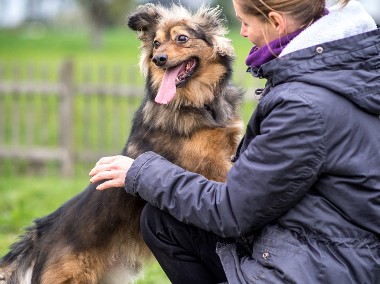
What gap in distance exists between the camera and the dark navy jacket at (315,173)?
234 centimetres

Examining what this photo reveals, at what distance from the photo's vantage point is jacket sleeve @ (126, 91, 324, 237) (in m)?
2.32

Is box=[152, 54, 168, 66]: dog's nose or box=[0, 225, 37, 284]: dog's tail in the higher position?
box=[152, 54, 168, 66]: dog's nose

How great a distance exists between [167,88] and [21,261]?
133 cm

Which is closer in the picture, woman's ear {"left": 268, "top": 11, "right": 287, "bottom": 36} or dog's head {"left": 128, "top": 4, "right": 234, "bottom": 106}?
woman's ear {"left": 268, "top": 11, "right": 287, "bottom": 36}

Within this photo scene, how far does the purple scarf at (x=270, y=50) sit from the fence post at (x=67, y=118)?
7150mm

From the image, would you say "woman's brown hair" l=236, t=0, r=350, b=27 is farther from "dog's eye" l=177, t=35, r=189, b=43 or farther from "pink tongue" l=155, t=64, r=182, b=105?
"dog's eye" l=177, t=35, r=189, b=43

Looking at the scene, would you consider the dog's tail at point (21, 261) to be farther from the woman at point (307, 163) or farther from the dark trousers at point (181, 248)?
the woman at point (307, 163)

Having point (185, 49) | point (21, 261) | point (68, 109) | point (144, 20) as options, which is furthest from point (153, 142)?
point (68, 109)

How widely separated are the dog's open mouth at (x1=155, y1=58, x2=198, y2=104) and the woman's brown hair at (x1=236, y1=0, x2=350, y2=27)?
1323 millimetres

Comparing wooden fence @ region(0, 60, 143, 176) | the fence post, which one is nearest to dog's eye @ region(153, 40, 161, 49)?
wooden fence @ region(0, 60, 143, 176)

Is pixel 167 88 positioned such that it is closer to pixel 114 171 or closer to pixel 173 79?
pixel 173 79

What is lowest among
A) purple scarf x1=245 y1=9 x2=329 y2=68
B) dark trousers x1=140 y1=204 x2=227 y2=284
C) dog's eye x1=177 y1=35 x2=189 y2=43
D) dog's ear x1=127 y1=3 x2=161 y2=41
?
dark trousers x1=140 y1=204 x2=227 y2=284

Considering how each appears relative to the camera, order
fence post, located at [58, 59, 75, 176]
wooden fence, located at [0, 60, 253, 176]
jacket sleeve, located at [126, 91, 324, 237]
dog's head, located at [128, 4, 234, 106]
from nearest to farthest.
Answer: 1. jacket sleeve, located at [126, 91, 324, 237]
2. dog's head, located at [128, 4, 234, 106]
3. fence post, located at [58, 59, 75, 176]
4. wooden fence, located at [0, 60, 253, 176]

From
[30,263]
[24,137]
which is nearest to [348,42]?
[30,263]
